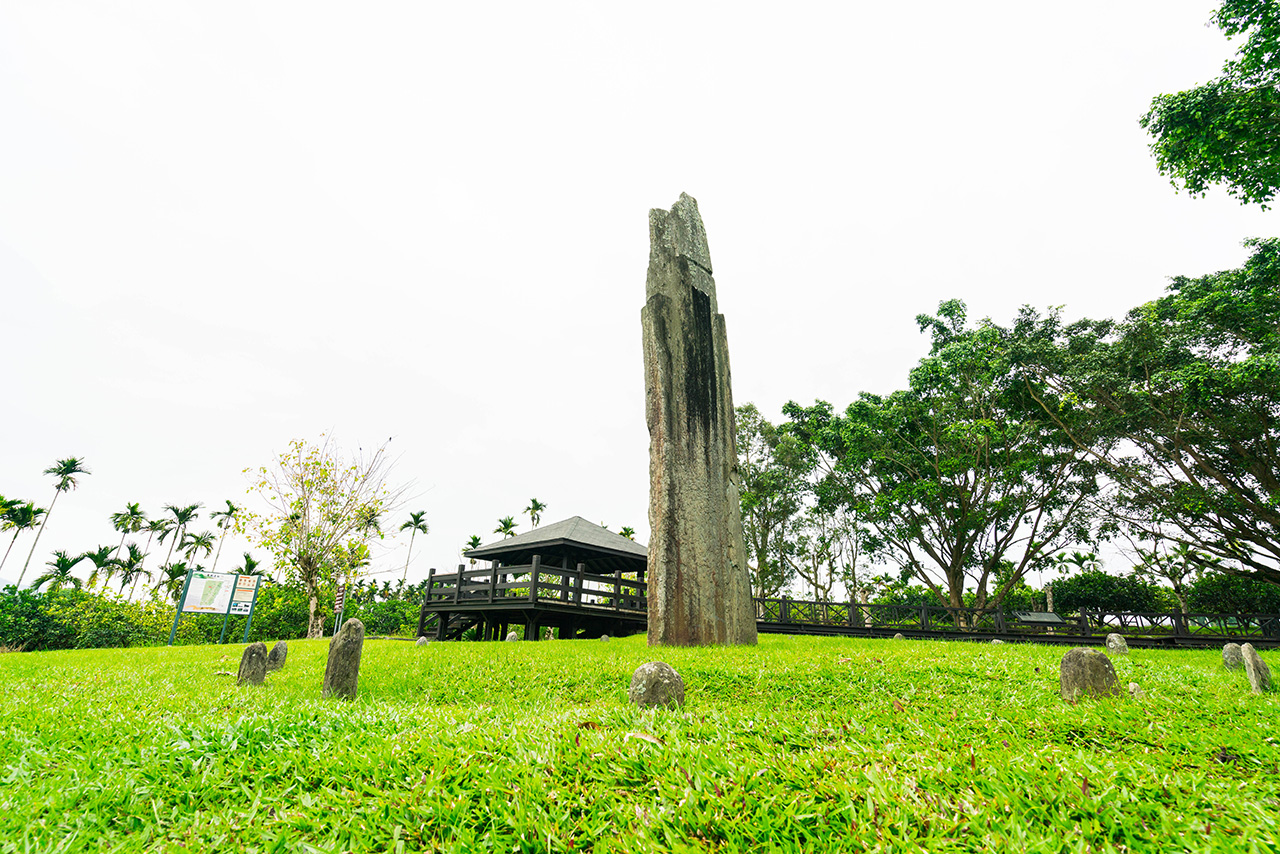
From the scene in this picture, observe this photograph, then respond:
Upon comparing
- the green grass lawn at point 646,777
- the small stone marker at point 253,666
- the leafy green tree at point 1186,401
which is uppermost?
the leafy green tree at point 1186,401

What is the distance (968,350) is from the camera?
19.2 metres

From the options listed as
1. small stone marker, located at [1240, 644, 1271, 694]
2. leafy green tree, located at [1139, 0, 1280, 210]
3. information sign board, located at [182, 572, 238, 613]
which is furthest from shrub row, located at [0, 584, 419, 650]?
leafy green tree, located at [1139, 0, 1280, 210]

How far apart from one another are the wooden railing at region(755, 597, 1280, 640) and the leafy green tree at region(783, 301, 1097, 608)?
2.12m

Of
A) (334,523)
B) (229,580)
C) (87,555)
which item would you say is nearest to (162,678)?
(334,523)

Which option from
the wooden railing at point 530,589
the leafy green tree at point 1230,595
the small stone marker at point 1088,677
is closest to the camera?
the small stone marker at point 1088,677

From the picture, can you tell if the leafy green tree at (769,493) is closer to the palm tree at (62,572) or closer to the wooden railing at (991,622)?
the wooden railing at (991,622)

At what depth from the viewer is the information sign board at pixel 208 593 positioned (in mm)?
20734

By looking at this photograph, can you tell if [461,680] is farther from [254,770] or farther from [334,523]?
[334,523]

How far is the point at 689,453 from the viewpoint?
1129cm

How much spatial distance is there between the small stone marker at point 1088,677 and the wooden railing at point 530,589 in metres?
12.5

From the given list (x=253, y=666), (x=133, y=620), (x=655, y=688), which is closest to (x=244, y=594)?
(x=133, y=620)

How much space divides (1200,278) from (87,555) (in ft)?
173

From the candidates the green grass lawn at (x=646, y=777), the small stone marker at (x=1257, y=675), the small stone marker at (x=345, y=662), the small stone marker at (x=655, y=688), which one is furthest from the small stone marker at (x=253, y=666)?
the small stone marker at (x=1257, y=675)

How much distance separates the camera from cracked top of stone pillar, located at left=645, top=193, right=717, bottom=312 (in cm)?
1269
